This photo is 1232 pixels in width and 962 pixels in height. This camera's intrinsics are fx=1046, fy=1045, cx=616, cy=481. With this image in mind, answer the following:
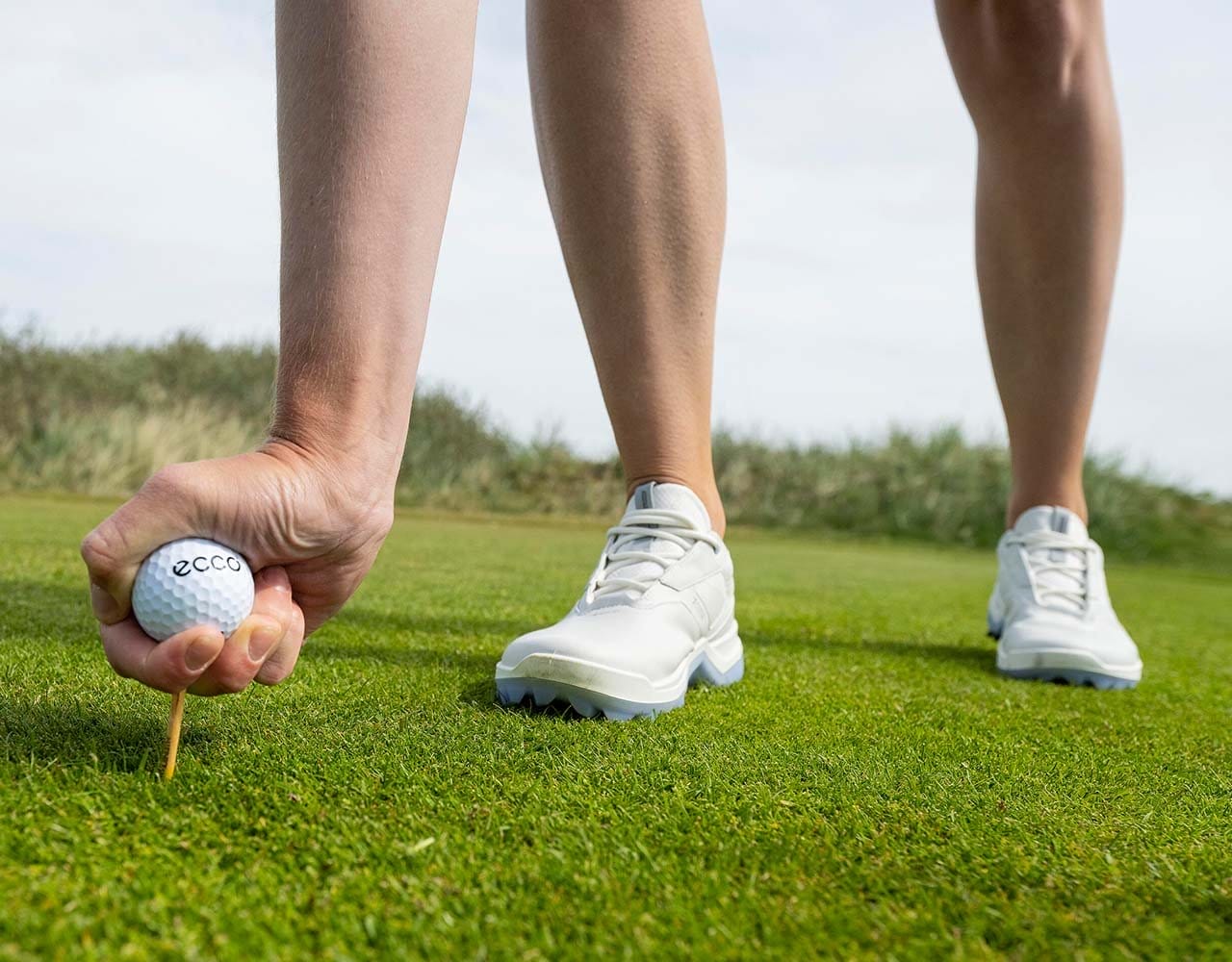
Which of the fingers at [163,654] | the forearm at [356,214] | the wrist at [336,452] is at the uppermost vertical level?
the forearm at [356,214]

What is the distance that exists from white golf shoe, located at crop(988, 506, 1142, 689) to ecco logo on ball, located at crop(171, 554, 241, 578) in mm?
1510

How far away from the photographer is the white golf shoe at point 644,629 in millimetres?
1263

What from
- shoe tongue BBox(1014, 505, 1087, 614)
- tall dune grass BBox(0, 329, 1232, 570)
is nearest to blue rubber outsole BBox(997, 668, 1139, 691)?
shoe tongue BBox(1014, 505, 1087, 614)

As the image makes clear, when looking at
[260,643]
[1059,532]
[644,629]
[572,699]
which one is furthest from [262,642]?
[1059,532]

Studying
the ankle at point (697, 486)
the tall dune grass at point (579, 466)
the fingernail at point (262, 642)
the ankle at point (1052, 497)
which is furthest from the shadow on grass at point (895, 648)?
the tall dune grass at point (579, 466)

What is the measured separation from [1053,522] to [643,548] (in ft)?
3.46

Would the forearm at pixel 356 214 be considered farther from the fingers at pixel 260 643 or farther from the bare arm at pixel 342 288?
the fingers at pixel 260 643

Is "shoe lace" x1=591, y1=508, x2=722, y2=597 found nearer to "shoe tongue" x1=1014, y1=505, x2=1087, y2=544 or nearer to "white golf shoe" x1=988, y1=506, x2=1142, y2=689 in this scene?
"white golf shoe" x1=988, y1=506, x2=1142, y2=689

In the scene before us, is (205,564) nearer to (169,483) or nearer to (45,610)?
(169,483)

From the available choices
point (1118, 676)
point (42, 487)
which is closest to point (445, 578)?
point (1118, 676)

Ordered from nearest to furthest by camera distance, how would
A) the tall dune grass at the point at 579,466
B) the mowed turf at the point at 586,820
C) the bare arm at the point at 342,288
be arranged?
the mowed turf at the point at 586,820, the bare arm at the point at 342,288, the tall dune grass at the point at 579,466

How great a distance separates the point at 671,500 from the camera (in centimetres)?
159

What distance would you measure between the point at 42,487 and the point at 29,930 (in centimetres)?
852

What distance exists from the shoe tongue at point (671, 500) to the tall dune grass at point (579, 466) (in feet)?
25.9
